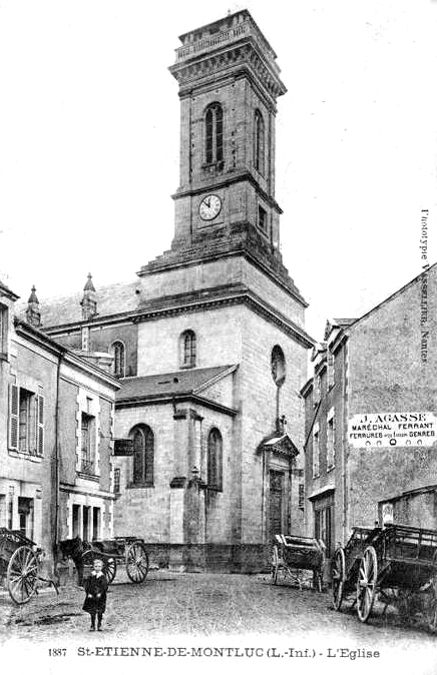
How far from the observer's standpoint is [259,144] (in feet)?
105

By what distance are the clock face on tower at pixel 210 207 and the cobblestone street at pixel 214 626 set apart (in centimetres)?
2168

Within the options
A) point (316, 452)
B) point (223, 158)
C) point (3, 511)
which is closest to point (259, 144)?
point (223, 158)

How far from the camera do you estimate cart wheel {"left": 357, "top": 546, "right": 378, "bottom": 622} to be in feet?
30.9

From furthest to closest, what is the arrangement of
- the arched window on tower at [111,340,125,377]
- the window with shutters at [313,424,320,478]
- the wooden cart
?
the arched window on tower at [111,340,125,377] < the window with shutters at [313,424,320,478] < the wooden cart

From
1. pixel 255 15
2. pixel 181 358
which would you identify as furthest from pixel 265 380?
pixel 255 15

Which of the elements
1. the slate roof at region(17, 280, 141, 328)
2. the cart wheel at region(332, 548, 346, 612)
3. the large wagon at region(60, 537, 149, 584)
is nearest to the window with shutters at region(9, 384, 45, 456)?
the large wagon at region(60, 537, 149, 584)

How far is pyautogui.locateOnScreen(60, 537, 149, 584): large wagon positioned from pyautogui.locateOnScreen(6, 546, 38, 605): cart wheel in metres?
1.09

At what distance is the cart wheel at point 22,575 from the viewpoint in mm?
11138

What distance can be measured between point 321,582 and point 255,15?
1052cm

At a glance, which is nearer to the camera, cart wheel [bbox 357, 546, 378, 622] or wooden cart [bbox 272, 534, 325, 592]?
cart wheel [bbox 357, 546, 378, 622]

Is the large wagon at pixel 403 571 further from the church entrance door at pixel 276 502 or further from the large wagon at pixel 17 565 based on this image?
the church entrance door at pixel 276 502

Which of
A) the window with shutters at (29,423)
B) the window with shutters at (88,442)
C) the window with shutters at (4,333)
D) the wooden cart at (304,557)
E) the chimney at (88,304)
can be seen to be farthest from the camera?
the chimney at (88,304)

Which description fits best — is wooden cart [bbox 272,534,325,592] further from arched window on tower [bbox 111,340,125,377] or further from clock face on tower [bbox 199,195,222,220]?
clock face on tower [bbox 199,195,222,220]

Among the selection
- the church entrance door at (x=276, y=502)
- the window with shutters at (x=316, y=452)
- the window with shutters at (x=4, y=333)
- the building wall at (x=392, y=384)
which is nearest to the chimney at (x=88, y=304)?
the church entrance door at (x=276, y=502)
